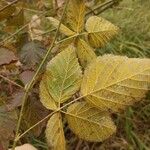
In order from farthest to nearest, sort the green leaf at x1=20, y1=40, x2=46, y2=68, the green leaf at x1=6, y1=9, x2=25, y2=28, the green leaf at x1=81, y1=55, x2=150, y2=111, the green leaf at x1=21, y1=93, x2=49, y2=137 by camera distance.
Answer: the green leaf at x1=6, y1=9, x2=25, y2=28 < the green leaf at x1=20, y1=40, x2=46, y2=68 < the green leaf at x1=21, y1=93, x2=49, y2=137 < the green leaf at x1=81, y1=55, x2=150, y2=111

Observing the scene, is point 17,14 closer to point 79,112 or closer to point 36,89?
point 36,89

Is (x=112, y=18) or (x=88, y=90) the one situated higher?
(x=88, y=90)

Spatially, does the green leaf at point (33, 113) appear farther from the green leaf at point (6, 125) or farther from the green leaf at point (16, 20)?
the green leaf at point (16, 20)

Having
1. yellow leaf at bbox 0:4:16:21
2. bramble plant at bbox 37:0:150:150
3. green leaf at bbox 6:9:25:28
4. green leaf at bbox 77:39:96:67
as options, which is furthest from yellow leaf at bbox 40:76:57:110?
green leaf at bbox 6:9:25:28

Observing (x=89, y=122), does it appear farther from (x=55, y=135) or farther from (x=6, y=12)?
(x=6, y=12)

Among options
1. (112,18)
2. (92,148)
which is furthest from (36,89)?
(112,18)

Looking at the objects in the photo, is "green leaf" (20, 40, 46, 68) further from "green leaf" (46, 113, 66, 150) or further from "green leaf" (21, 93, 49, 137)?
"green leaf" (46, 113, 66, 150)

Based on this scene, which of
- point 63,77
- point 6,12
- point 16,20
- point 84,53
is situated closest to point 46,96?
point 63,77
